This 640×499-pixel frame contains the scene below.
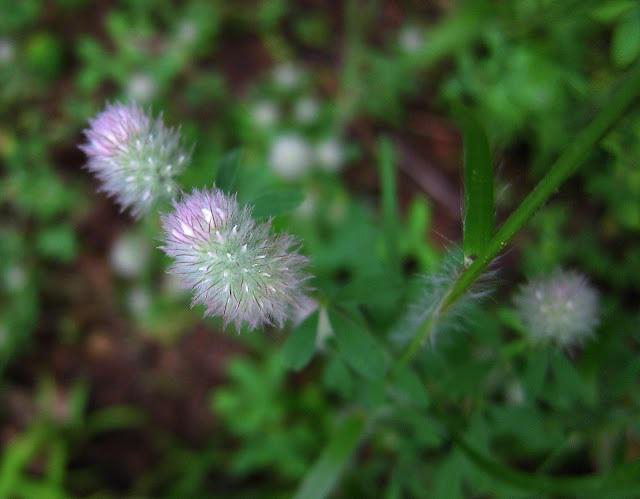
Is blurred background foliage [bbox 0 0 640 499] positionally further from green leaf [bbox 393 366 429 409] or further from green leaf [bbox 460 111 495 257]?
green leaf [bbox 460 111 495 257]

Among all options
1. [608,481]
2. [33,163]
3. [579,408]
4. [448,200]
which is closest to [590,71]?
[448,200]

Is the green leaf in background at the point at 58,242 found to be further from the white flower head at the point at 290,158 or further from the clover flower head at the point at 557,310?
the clover flower head at the point at 557,310

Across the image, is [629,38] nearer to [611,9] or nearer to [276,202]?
[611,9]

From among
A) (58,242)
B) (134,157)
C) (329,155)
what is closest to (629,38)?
(134,157)

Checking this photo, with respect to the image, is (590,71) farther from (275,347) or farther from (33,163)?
(33,163)

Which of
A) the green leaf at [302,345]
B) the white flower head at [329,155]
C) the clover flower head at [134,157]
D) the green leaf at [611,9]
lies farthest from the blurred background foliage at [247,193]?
the clover flower head at [134,157]

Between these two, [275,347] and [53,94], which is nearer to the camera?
[275,347]
